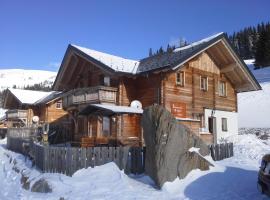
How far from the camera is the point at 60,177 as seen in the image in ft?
45.8

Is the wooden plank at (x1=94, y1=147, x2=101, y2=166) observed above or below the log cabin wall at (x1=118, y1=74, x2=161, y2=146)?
below

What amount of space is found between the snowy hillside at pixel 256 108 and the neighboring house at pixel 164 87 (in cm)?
1194

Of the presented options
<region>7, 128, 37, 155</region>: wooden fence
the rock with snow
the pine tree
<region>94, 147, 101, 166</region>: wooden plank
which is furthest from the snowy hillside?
the rock with snow

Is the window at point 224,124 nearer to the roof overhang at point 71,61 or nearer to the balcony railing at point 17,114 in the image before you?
the roof overhang at point 71,61

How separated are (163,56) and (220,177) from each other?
17.8 metres

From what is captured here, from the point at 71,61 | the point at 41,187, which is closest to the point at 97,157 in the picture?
the point at 41,187

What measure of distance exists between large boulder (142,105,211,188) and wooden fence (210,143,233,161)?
3630 millimetres

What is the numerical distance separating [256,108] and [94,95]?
32758 mm

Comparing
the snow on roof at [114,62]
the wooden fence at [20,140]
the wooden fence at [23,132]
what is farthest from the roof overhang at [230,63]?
the wooden fence at [23,132]

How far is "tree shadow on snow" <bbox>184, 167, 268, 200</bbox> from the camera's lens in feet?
35.0

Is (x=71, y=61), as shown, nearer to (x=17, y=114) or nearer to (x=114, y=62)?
(x=114, y=62)

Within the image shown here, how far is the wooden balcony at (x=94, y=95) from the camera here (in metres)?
26.5

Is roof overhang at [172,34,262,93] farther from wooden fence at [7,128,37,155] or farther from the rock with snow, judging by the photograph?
the rock with snow

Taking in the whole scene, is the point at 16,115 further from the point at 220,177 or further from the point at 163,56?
the point at 220,177
